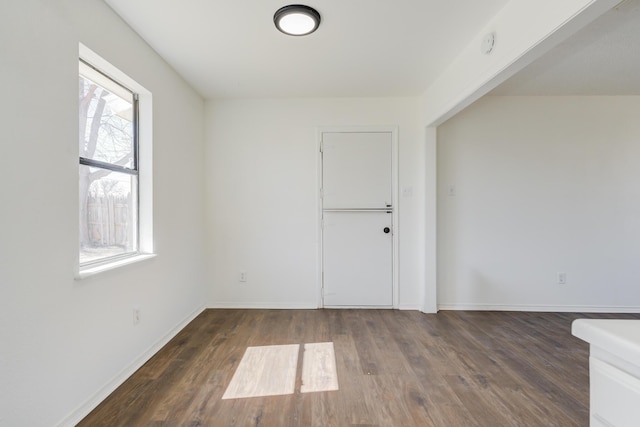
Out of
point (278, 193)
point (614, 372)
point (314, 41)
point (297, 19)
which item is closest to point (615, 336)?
point (614, 372)

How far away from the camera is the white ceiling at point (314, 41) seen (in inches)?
73.2

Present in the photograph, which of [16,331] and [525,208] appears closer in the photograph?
[16,331]

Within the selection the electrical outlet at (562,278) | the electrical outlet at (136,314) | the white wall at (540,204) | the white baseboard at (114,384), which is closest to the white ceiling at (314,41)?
the white wall at (540,204)

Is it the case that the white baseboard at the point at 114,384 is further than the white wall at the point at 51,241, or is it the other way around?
the white baseboard at the point at 114,384

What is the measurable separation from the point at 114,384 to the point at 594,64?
14.7 feet

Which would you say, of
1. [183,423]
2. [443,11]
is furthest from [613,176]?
[183,423]

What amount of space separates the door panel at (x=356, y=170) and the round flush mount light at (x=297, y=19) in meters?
1.45

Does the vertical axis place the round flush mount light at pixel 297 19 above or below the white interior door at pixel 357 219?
above

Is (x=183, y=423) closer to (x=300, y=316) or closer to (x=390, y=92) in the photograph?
(x=300, y=316)

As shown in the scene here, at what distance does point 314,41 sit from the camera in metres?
2.22

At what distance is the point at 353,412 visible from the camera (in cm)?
171

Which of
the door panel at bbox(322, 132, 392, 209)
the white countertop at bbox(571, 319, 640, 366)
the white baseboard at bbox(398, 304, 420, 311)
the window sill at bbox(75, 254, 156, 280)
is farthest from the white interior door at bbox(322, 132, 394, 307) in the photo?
the white countertop at bbox(571, 319, 640, 366)

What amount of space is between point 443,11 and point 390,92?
1362 millimetres

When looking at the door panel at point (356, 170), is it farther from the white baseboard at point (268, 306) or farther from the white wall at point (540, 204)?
the white baseboard at point (268, 306)
